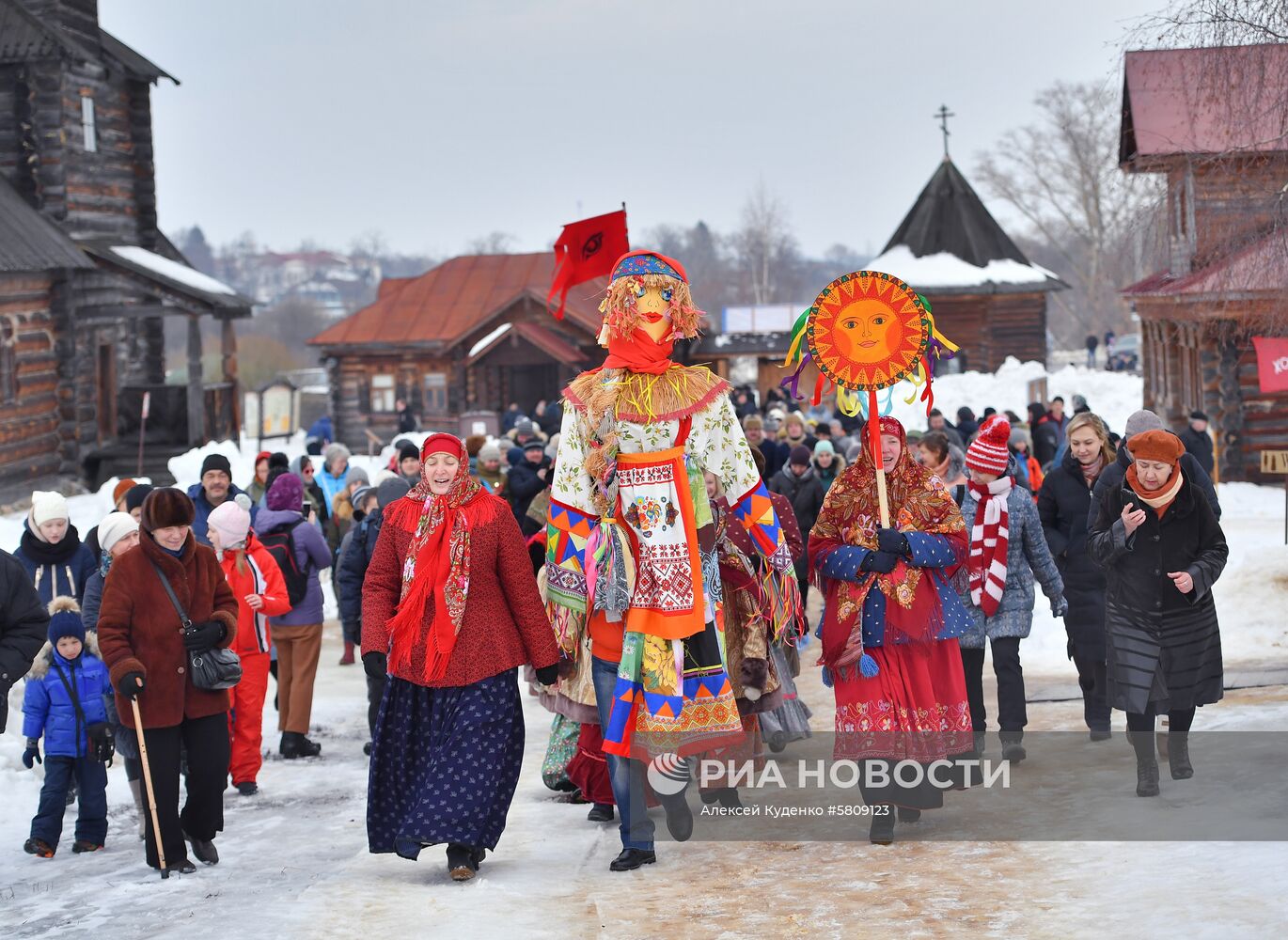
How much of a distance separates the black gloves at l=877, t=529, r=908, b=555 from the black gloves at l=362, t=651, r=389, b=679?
2079 mm

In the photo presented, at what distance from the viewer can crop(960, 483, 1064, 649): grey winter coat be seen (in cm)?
818

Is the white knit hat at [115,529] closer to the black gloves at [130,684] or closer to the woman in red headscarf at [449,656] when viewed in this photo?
the black gloves at [130,684]

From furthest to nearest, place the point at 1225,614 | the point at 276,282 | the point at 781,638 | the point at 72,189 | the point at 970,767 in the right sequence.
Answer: the point at 276,282 → the point at 72,189 → the point at 1225,614 → the point at 970,767 → the point at 781,638

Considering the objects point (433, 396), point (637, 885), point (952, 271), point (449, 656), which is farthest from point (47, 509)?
point (952, 271)

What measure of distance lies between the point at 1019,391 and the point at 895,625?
2914cm

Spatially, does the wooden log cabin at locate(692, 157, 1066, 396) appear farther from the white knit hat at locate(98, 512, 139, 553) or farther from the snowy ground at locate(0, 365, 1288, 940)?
the white knit hat at locate(98, 512, 139, 553)

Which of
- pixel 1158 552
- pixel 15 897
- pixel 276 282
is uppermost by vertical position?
pixel 276 282

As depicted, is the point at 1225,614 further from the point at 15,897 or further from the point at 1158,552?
the point at 15,897

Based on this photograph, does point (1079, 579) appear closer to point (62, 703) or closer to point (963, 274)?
point (62, 703)

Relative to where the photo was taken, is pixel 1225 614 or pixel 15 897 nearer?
pixel 15 897

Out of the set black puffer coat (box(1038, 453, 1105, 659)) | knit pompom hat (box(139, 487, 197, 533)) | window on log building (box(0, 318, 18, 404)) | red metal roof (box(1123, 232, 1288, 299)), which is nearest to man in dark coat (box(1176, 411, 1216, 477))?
red metal roof (box(1123, 232, 1288, 299))

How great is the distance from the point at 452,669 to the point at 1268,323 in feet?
30.3

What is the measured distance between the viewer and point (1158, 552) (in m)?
6.81

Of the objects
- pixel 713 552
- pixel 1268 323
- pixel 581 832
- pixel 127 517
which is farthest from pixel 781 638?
pixel 1268 323
